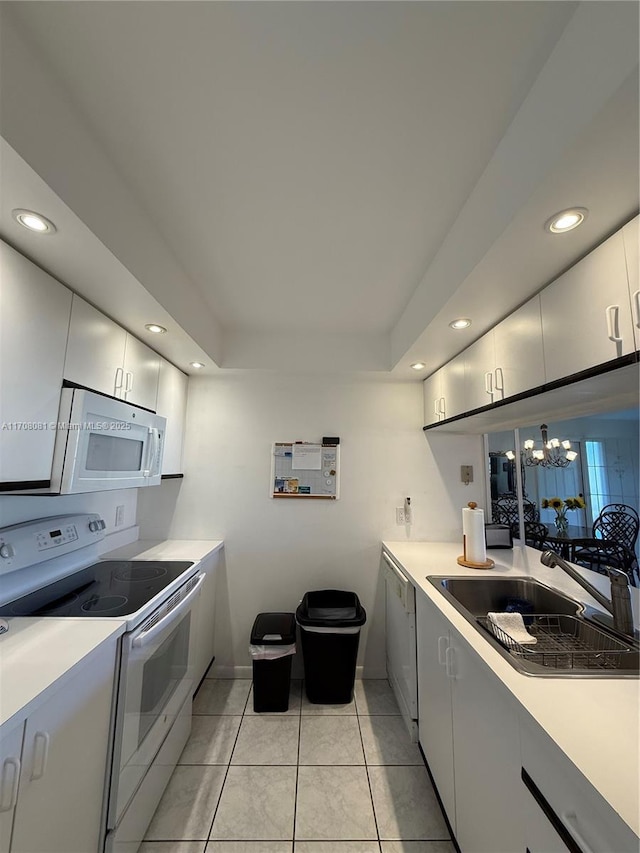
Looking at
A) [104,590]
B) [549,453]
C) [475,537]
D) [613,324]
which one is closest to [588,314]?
[613,324]

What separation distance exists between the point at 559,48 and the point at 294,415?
221 centimetres

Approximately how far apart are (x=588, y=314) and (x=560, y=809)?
122 centimetres

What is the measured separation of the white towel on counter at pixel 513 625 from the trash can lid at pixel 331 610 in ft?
3.05

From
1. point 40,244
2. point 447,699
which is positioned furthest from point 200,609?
point 40,244

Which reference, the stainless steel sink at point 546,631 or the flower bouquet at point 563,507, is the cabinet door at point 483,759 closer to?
the stainless steel sink at point 546,631

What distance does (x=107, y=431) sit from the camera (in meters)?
1.54

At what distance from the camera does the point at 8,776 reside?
2.70 ft

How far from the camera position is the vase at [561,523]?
1.73m

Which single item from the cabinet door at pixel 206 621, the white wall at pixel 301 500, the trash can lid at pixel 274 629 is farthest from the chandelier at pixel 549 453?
the cabinet door at pixel 206 621

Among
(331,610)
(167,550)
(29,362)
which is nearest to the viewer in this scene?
(29,362)

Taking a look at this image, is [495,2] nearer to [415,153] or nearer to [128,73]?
[415,153]

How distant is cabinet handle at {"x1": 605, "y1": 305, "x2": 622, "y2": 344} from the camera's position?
3.00 ft

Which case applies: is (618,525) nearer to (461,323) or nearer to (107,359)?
(461,323)

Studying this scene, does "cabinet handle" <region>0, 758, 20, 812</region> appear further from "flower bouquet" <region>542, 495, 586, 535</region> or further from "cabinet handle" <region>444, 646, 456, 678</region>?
"flower bouquet" <region>542, 495, 586, 535</region>
